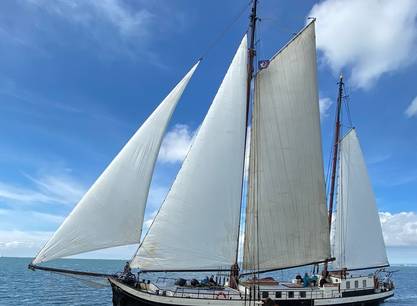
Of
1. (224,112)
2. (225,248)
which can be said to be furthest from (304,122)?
(225,248)

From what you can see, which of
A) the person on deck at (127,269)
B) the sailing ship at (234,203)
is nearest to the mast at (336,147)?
the sailing ship at (234,203)

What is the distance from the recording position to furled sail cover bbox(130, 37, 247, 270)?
22469 millimetres

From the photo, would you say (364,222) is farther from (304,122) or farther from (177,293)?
(177,293)

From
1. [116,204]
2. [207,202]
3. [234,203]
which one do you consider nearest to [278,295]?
[234,203]

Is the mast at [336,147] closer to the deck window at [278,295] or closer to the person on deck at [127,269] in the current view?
the deck window at [278,295]

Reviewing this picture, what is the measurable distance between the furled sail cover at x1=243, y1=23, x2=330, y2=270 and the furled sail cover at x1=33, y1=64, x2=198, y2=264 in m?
7.76

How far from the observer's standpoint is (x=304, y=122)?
28.7 m

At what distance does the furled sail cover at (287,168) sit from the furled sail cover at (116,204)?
305 inches

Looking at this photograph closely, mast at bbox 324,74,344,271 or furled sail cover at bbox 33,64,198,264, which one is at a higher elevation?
mast at bbox 324,74,344,271

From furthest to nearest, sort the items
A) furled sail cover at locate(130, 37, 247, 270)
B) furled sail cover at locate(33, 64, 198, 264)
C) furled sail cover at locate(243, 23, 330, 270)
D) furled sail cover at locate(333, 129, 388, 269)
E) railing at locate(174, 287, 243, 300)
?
furled sail cover at locate(333, 129, 388, 269)
furled sail cover at locate(243, 23, 330, 270)
railing at locate(174, 287, 243, 300)
furled sail cover at locate(130, 37, 247, 270)
furled sail cover at locate(33, 64, 198, 264)

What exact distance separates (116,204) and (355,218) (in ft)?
82.1

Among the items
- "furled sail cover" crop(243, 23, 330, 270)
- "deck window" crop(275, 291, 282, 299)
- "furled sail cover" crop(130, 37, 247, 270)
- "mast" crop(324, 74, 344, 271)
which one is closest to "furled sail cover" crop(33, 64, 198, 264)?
"furled sail cover" crop(130, 37, 247, 270)

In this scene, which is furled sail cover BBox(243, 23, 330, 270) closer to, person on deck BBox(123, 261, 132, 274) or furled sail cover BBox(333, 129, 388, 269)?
person on deck BBox(123, 261, 132, 274)

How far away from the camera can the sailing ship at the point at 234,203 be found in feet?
71.2
